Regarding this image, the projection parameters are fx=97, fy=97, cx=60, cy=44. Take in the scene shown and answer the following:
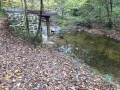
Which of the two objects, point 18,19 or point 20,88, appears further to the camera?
point 18,19

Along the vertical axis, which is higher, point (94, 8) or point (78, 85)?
point (94, 8)

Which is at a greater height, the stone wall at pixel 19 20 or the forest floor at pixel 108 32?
the stone wall at pixel 19 20

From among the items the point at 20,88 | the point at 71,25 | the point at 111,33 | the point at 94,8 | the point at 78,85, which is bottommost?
the point at 78,85

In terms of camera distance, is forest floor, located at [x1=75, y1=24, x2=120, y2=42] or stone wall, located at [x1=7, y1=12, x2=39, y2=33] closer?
stone wall, located at [x1=7, y1=12, x2=39, y2=33]

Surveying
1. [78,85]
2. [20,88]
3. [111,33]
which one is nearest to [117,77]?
[78,85]

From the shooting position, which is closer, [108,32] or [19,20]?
[19,20]

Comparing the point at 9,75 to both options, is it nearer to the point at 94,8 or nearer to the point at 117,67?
the point at 117,67

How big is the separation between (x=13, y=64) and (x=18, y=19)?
5006mm

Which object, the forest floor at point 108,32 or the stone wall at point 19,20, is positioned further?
the forest floor at point 108,32

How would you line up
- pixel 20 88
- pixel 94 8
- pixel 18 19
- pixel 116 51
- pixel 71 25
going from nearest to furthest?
pixel 20 88
pixel 18 19
pixel 116 51
pixel 94 8
pixel 71 25

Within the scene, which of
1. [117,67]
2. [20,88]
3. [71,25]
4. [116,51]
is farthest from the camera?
[71,25]

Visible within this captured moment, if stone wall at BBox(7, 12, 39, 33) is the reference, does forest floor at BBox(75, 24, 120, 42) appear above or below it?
below

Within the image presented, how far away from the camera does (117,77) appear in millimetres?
5539

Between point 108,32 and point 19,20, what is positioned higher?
point 19,20
